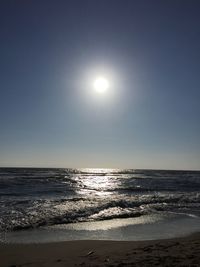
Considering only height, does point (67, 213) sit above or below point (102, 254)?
above

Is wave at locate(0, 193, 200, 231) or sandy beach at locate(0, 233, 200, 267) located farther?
wave at locate(0, 193, 200, 231)

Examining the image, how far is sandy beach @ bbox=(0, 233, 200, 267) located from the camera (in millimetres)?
→ 7125

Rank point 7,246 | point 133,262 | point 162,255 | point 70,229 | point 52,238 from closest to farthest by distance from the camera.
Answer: point 133,262, point 162,255, point 7,246, point 52,238, point 70,229

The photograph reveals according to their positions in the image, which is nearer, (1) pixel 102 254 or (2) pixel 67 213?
(1) pixel 102 254

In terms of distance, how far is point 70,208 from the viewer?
16984 millimetres

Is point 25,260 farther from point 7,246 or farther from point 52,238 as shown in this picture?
point 52,238

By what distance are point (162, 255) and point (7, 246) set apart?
4.20m

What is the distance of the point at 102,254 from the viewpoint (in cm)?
802

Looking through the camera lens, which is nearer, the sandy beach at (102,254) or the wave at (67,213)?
the sandy beach at (102,254)

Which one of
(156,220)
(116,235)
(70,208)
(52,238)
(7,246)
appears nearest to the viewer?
(7,246)

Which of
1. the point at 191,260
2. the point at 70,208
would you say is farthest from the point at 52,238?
the point at 70,208

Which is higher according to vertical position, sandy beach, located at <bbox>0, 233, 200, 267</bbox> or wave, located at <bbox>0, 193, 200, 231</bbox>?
wave, located at <bbox>0, 193, 200, 231</bbox>

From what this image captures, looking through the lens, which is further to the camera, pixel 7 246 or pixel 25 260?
pixel 7 246

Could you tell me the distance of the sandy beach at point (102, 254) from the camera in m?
7.12
